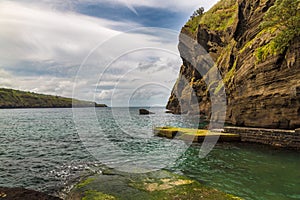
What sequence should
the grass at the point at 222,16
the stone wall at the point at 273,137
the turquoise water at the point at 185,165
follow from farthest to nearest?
the grass at the point at 222,16 → the stone wall at the point at 273,137 → the turquoise water at the point at 185,165

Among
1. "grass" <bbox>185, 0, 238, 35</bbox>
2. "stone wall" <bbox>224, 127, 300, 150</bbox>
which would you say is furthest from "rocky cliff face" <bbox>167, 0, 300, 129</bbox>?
"grass" <bbox>185, 0, 238, 35</bbox>

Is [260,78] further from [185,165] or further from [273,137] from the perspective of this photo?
[185,165]

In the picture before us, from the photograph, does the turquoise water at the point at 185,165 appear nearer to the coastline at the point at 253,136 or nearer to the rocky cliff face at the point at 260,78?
the coastline at the point at 253,136

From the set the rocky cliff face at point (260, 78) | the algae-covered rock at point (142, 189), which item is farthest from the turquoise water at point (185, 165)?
the rocky cliff face at point (260, 78)

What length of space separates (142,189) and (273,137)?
18.9 meters

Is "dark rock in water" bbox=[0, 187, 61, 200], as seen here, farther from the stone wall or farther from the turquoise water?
the stone wall

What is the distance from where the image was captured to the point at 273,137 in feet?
76.2

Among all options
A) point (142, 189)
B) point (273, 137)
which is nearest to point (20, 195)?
point (142, 189)

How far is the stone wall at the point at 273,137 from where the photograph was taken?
69.9 ft

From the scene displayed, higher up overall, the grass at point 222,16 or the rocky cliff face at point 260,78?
the grass at point 222,16

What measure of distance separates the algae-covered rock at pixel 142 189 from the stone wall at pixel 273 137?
15575 millimetres

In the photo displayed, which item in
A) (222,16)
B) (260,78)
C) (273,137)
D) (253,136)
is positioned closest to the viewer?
(273,137)

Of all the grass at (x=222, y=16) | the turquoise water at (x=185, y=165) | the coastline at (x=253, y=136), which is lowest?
the turquoise water at (x=185, y=165)

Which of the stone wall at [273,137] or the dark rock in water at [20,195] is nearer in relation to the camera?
the dark rock in water at [20,195]
